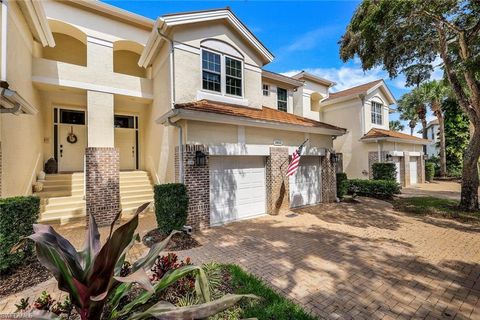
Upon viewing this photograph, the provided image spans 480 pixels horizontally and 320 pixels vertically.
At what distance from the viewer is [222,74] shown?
31.6 ft

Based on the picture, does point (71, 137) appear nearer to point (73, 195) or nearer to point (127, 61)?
point (73, 195)

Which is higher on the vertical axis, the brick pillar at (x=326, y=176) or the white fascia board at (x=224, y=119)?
the white fascia board at (x=224, y=119)

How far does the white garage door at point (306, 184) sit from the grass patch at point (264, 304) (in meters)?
6.49

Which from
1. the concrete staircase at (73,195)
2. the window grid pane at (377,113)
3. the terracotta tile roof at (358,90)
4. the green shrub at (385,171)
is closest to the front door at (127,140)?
the concrete staircase at (73,195)

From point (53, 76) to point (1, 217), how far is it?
721cm

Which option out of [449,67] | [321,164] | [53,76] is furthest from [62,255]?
[449,67]

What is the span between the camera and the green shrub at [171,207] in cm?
614

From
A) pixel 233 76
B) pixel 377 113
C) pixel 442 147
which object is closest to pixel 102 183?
pixel 233 76

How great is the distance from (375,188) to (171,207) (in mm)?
11601

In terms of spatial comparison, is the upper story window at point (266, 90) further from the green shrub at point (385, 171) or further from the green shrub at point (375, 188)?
the green shrub at point (385, 171)

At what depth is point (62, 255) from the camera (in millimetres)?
2404

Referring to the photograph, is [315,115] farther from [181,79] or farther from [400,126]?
[400,126]

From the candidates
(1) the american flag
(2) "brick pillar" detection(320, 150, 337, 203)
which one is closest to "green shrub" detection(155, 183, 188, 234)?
(1) the american flag

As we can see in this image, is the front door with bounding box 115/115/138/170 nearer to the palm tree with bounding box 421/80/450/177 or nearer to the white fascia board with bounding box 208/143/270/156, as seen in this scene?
the white fascia board with bounding box 208/143/270/156
